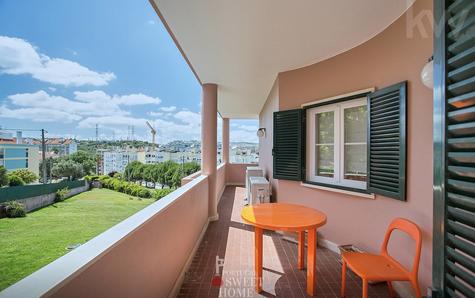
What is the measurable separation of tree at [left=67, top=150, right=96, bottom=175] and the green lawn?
186 mm

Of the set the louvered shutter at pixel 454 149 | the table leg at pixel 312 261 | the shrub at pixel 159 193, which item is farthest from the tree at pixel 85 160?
the table leg at pixel 312 261

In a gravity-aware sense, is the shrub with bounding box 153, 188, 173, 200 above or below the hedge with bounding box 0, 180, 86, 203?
below

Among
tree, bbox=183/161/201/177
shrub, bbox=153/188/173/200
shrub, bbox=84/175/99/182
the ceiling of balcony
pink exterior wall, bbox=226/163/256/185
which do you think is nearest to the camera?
shrub, bbox=84/175/99/182

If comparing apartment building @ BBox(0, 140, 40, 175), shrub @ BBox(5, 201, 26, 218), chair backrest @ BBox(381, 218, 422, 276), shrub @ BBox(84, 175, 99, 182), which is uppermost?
apartment building @ BBox(0, 140, 40, 175)

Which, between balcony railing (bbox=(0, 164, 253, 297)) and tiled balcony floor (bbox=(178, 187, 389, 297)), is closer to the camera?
balcony railing (bbox=(0, 164, 253, 297))

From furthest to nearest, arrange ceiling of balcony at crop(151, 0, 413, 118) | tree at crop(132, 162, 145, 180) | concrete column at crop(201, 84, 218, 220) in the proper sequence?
concrete column at crop(201, 84, 218, 220) < tree at crop(132, 162, 145, 180) < ceiling of balcony at crop(151, 0, 413, 118)

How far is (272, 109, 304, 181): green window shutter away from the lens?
11.4 ft

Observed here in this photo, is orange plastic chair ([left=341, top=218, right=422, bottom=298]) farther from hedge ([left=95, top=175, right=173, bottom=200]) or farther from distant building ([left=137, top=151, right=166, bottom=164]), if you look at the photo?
distant building ([left=137, top=151, right=166, bottom=164])

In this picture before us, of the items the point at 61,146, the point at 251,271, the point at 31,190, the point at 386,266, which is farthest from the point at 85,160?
the point at 386,266

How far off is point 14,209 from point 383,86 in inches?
123

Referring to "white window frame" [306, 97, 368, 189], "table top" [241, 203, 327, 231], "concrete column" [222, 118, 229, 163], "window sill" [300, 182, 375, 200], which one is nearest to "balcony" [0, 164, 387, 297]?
"table top" [241, 203, 327, 231]

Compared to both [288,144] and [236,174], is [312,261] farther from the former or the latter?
[236,174]

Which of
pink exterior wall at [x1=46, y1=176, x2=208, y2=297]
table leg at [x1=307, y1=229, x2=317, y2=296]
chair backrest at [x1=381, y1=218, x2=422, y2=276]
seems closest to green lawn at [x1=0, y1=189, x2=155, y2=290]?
pink exterior wall at [x1=46, y1=176, x2=208, y2=297]

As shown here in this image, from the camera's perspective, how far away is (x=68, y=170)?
1.34 m
